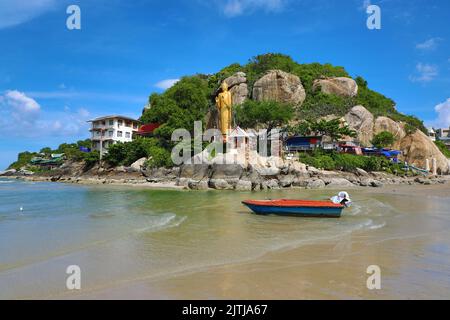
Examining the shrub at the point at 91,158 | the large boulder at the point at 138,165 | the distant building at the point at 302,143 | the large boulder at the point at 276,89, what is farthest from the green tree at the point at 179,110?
the distant building at the point at 302,143

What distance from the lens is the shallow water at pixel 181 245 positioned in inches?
260

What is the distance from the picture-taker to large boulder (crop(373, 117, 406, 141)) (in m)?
53.2

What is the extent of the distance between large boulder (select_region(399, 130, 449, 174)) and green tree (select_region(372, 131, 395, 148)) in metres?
5.59

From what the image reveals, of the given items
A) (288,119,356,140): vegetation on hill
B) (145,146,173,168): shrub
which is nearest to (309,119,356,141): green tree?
(288,119,356,140): vegetation on hill

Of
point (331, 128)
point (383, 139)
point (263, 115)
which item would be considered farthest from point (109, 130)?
point (383, 139)

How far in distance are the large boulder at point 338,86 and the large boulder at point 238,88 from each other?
12.2m

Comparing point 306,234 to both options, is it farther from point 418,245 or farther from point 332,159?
point 332,159

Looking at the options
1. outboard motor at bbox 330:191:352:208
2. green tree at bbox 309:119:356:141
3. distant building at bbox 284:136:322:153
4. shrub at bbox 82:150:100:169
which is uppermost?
green tree at bbox 309:119:356:141

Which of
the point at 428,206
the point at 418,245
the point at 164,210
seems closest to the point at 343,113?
the point at 428,206

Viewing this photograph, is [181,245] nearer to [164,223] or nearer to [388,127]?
[164,223]

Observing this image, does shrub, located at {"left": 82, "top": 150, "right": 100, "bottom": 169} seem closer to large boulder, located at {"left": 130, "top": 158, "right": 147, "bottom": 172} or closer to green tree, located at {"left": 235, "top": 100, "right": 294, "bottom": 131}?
large boulder, located at {"left": 130, "top": 158, "right": 147, "bottom": 172}

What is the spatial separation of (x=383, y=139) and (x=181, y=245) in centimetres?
4709

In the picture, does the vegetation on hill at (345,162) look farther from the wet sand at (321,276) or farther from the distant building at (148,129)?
the wet sand at (321,276)

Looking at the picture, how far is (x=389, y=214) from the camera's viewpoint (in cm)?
1617
